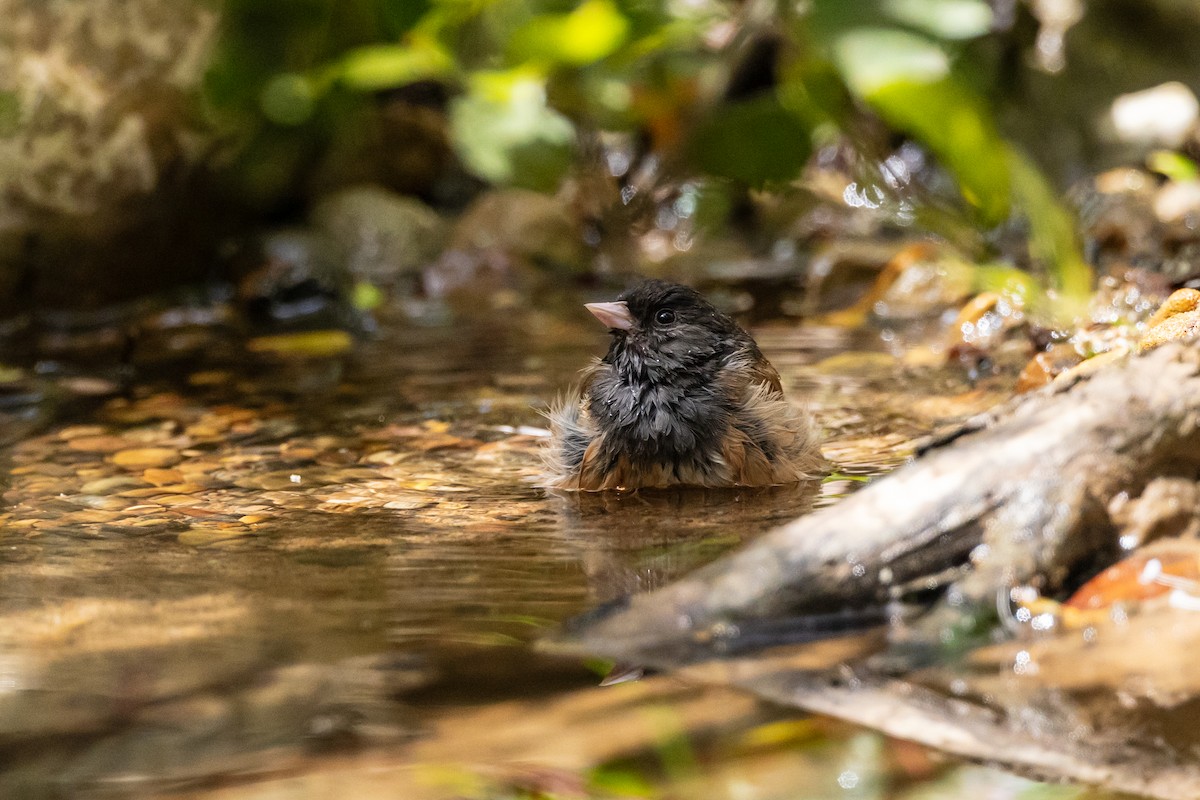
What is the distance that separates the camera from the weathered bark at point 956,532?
8.38ft

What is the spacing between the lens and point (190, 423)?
16.4ft

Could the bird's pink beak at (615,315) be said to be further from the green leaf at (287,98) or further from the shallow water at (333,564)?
the green leaf at (287,98)

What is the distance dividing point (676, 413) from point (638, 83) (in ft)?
14.8

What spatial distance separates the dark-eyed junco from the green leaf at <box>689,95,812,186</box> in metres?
0.84

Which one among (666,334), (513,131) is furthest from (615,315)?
(513,131)

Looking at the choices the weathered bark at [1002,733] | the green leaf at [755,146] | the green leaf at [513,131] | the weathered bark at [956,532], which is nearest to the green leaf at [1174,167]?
the green leaf at [755,146]

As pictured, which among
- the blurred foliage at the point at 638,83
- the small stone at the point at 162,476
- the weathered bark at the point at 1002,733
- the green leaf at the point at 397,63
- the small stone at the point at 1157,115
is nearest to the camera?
the weathered bark at the point at 1002,733

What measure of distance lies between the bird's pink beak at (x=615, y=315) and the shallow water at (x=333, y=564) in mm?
572

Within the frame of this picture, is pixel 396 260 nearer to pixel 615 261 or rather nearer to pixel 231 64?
pixel 615 261

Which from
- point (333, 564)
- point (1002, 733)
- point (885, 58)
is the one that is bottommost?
point (1002, 733)

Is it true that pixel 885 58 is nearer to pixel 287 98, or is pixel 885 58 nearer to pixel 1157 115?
pixel 287 98

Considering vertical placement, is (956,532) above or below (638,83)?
below

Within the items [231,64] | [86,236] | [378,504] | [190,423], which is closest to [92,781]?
[378,504]

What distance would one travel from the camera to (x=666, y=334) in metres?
4.32
